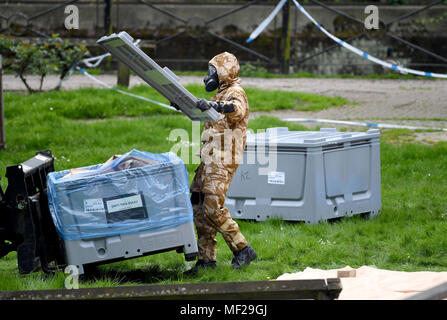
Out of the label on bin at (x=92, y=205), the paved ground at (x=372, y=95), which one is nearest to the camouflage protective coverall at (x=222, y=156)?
the label on bin at (x=92, y=205)

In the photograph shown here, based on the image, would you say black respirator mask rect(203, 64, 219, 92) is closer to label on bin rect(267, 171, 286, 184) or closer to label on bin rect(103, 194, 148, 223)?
label on bin rect(103, 194, 148, 223)

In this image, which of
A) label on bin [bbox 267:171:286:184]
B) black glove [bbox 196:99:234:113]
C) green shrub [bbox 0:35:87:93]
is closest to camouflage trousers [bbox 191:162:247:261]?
black glove [bbox 196:99:234:113]

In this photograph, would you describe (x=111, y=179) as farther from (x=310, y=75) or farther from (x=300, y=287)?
(x=310, y=75)

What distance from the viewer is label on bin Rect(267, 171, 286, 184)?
7512mm

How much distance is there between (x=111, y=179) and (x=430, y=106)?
9194mm

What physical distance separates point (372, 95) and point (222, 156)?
9.13m

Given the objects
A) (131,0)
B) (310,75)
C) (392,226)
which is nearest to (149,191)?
(392,226)

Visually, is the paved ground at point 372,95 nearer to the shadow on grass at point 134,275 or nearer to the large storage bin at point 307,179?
the large storage bin at point 307,179

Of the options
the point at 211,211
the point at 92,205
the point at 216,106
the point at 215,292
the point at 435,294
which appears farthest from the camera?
the point at 211,211

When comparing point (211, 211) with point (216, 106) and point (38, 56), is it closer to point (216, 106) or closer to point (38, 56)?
point (216, 106)

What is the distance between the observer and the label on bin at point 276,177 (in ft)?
24.6

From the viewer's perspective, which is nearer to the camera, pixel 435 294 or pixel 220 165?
pixel 435 294

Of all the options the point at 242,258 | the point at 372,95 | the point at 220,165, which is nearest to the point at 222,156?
the point at 220,165

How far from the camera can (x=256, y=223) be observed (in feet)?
25.1
